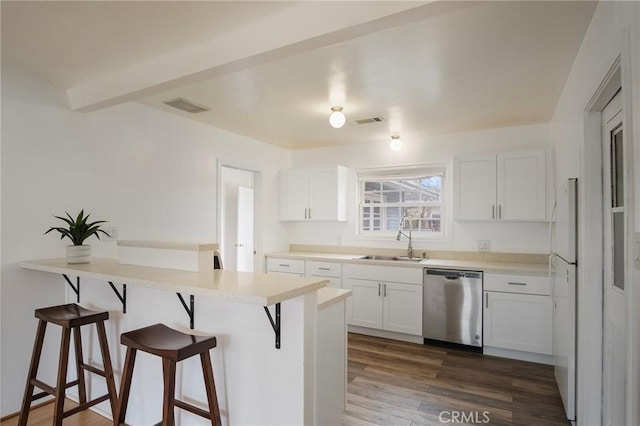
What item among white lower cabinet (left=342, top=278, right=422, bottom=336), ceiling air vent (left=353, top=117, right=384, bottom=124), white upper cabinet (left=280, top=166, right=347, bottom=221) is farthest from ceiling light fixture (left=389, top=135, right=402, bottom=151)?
white lower cabinet (left=342, top=278, right=422, bottom=336)

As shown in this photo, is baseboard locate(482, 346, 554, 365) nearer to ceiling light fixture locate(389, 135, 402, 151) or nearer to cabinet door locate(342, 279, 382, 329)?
cabinet door locate(342, 279, 382, 329)

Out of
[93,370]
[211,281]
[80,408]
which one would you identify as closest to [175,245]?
[211,281]

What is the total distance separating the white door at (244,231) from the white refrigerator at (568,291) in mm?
3734

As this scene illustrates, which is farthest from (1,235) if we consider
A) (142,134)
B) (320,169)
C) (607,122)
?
(607,122)

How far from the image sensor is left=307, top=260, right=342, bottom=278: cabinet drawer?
423cm

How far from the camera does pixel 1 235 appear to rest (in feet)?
7.68

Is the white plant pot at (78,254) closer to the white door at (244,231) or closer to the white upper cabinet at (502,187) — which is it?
the white door at (244,231)

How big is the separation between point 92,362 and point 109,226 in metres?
1.06

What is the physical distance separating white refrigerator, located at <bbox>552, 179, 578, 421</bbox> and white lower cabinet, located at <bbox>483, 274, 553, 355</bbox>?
0.70 metres

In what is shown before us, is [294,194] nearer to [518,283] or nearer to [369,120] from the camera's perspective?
[369,120]

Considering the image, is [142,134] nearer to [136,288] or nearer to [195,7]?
[136,288]

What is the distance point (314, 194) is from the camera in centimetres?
477

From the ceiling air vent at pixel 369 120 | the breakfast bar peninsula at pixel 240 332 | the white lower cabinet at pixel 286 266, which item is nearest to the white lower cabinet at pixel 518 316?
the ceiling air vent at pixel 369 120

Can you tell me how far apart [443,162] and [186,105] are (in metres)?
2.93
